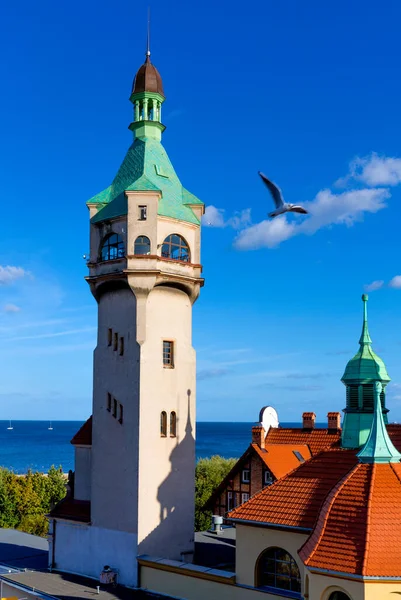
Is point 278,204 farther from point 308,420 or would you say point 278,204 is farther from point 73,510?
point 308,420

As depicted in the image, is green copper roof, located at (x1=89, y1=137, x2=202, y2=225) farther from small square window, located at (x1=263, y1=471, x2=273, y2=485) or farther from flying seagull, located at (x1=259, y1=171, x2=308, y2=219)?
small square window, located at (x1=263, y1=471, x2=273, y2=485)

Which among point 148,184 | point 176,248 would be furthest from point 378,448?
point 148,184

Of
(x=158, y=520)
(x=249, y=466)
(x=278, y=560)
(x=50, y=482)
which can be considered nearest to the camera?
(x=278, y=560)

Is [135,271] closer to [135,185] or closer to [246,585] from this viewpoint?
[135,185]

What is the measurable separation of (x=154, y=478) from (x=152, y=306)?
745 centimetres

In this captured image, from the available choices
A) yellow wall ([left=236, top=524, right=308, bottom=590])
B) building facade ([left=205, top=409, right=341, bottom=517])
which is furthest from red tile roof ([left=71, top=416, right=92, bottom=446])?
building facade ([left=205, top=409, right=341, bottom=517])

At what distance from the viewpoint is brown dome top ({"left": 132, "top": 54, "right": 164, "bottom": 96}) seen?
35.0 m

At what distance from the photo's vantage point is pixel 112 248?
3341 centimetres

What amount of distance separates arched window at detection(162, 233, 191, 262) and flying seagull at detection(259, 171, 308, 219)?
27.5ft

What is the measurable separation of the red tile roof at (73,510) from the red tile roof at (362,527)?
43.8ft

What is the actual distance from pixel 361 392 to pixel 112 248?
12963 mm

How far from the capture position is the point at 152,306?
1277 inches

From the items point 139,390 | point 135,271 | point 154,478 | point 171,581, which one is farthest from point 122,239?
point 171,581

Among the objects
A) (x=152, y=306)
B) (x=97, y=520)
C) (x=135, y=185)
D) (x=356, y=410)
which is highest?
(x=135, y=185)
